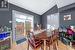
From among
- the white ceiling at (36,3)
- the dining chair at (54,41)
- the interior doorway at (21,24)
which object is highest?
the white ceiling at (36,3)

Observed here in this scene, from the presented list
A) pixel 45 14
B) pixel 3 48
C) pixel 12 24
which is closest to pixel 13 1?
pixel 12 24

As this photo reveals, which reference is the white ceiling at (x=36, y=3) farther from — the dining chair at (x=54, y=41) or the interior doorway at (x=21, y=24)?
the dining chair at (x=54, y=41)

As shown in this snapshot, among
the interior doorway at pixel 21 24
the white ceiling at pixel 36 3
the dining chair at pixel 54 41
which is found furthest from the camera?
the interior doorway at pixel 21 24

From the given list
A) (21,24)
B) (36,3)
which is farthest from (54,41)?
(21,24)

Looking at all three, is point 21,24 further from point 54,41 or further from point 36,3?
point 54,41

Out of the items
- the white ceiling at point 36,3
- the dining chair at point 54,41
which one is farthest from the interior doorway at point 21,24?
the dining chair at point 54,41

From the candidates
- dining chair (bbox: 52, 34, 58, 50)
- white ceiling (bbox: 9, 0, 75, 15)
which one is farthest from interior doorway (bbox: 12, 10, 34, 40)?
dining chair (bbox: 52, 34, 58, 50)

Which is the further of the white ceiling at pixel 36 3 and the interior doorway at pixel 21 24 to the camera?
the interior doorway at pixel 21 24

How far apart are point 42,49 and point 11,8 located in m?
4.85

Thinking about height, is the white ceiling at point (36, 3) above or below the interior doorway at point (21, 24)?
above

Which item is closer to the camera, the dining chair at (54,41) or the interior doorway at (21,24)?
the dining chair at (54,41)

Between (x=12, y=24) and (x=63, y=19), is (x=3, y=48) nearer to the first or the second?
(x=12, y=24)

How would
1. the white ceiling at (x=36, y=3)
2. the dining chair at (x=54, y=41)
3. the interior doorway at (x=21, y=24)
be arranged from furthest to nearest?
the interior doorway at (x=21, y=24)
the white ceiling at (x=36, y=3)
the dining chair at (x=54, y=41)

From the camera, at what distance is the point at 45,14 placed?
14500 mm
